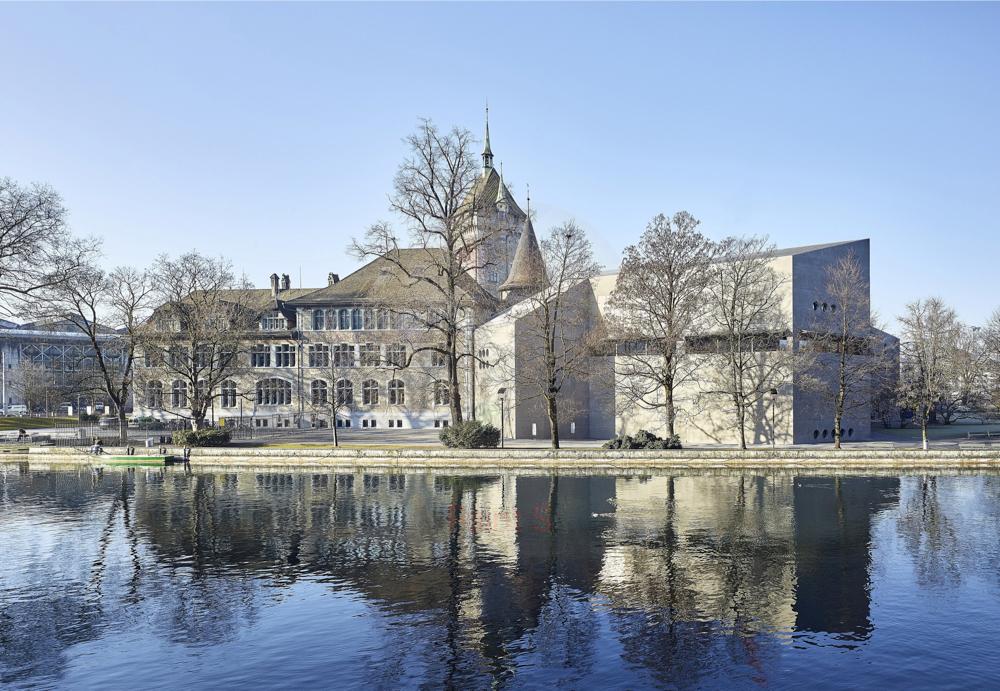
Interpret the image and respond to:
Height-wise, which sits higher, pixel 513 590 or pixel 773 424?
pixel 773 424

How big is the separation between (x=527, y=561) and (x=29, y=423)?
70262mm

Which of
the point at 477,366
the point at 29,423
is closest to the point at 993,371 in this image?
the point at 477,366

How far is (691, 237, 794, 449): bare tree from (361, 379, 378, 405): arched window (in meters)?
32.9

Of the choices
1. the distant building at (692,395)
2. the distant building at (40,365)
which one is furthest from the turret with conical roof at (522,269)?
the distant building at (40,365)

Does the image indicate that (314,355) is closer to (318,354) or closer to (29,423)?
(318,354)

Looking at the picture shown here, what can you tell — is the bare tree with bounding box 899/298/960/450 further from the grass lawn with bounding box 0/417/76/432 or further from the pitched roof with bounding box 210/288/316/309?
the grass lawn with bounding box 0/417/76/432

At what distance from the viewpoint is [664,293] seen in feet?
165

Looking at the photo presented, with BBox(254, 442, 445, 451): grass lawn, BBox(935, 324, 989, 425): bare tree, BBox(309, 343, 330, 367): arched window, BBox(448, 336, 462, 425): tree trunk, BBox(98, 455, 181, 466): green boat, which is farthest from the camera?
BBox(309, 343, 330, 367): arched window

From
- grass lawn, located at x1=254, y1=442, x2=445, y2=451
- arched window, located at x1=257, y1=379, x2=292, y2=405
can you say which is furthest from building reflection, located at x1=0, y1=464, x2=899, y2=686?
arched window, located at x1=257, y1=379, x2=292, y2=405

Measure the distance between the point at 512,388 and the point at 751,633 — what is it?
39685 millimetres

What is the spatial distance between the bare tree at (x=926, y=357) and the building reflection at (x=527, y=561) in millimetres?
15065

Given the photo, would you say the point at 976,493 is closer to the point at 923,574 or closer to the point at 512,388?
the point at 923,574

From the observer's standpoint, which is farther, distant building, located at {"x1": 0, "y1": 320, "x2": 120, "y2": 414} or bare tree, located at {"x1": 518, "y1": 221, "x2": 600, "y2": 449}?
distant building, located at {"x1": 0, "y1": 320, "x2": 120, "y2": 414}

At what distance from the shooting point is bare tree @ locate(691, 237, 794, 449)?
49.4 m
